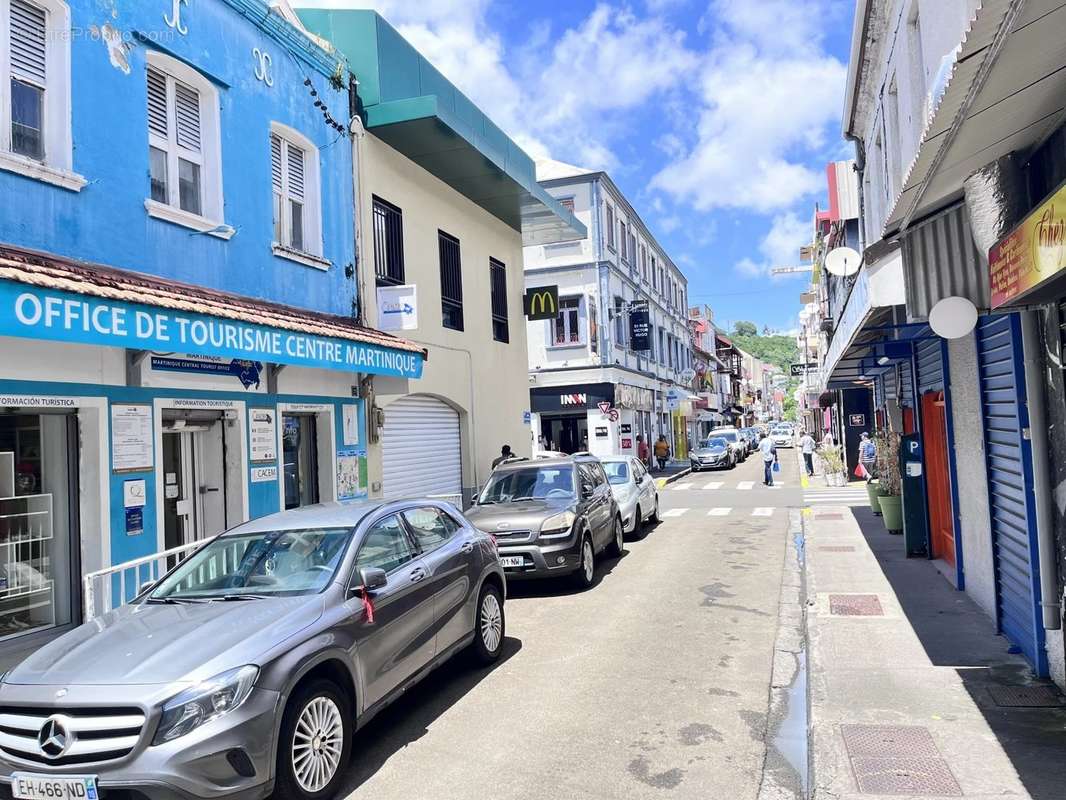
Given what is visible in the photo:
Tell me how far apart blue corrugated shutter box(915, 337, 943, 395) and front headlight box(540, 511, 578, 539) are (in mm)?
4605

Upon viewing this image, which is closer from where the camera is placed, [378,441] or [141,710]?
[141,710]

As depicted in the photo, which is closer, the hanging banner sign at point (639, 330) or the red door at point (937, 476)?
the red door at point (937, 476)

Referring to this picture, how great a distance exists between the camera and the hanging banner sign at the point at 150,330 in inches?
226

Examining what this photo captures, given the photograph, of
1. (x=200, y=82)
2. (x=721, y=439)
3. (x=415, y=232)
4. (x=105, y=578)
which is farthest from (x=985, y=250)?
(x=721, y=439)

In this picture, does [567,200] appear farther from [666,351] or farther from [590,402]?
[666,351]

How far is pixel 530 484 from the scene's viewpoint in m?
11.0

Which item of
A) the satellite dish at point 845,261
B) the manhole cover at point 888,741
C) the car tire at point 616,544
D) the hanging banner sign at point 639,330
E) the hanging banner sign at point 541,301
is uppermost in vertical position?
the hanging banner sign at point 639,330

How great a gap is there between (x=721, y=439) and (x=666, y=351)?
8274 mm

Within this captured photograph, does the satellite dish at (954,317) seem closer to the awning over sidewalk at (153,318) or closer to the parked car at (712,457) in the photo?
the awning over sidewalk at (153,318)

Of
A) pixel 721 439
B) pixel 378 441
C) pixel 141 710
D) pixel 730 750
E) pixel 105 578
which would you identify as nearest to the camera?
pixel 141 710

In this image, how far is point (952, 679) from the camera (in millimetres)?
5805

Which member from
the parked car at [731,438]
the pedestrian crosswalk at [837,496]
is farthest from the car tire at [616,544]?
the parked car at [731,438]

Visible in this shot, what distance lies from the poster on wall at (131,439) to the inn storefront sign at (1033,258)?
7.44 m

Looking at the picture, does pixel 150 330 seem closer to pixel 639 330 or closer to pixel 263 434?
pixel 263 434
